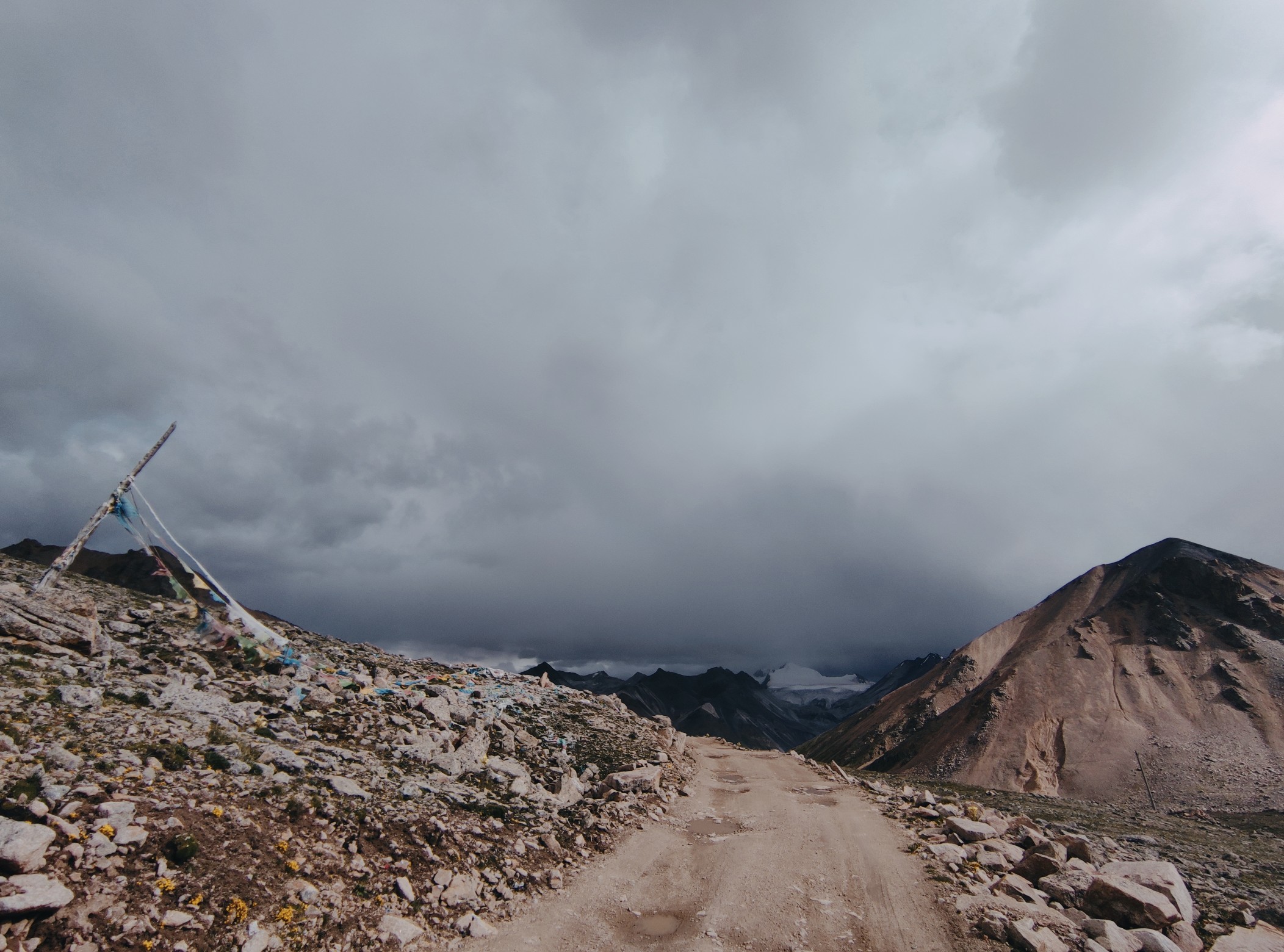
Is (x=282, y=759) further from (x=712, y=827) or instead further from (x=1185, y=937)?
(x=1185, y=937)

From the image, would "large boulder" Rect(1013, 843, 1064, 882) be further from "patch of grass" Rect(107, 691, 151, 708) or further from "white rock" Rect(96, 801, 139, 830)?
"patch of grass" Rect(107, 691, 151, 708)

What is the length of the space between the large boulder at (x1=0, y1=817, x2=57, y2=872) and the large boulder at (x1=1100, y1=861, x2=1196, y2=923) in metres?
22.3

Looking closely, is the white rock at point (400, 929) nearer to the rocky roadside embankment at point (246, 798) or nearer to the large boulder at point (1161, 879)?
the rocky roadside embankment at point (246, 798)

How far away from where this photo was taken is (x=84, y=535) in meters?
16.9

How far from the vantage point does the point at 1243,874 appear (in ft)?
81.0

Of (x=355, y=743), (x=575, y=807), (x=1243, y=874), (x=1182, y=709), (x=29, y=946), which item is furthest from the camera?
(x=1182, y=709)

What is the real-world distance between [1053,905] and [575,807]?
1317 cm

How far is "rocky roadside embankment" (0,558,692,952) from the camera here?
28.6 ft

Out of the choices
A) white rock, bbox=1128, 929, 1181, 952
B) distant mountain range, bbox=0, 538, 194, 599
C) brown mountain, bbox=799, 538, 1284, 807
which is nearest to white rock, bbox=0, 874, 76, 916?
white rock, bbox=1128, 929, 1181, 952

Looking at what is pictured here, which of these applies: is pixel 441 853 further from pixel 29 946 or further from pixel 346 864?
pixel 29 946

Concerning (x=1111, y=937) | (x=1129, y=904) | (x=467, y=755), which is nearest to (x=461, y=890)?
(x=467, y=755)

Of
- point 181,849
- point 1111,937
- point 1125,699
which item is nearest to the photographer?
point 181,849

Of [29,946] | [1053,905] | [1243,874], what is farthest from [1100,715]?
[29,946]

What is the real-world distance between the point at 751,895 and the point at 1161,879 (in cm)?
1049
